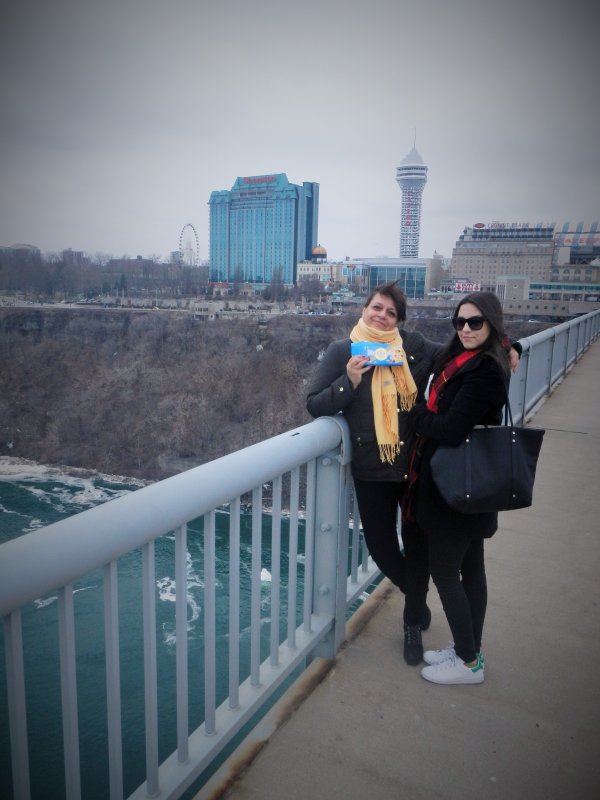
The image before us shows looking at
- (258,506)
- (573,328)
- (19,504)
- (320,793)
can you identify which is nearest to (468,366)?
(258,506)

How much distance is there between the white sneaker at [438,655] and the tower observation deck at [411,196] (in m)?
167

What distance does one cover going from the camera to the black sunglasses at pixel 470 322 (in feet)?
6.63

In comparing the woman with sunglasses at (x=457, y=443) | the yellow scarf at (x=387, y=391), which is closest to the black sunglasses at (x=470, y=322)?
the woman with sunglasses at (x=457, y=443)

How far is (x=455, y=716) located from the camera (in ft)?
6.68

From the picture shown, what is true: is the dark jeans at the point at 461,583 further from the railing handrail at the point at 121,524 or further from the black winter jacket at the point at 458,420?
the railing handrail at the point at 121,524

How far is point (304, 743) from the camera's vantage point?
187 centimetres

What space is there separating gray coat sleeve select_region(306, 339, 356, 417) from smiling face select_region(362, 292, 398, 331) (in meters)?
0.12

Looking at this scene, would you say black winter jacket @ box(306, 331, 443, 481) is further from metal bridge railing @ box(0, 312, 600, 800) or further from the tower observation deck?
the tower observation deck

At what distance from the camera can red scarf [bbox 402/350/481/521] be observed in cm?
206

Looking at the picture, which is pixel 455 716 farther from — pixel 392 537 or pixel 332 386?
pixel 332 386

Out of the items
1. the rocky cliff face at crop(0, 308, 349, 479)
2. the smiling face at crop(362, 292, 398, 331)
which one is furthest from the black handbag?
the rocky cliff face at crop(0, 308, 349, 479)

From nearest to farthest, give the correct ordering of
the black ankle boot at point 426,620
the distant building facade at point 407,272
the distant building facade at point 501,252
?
the black ankle boot at point 426,620
the distant building facade at point 407,272
the distant building facade at point 501,252

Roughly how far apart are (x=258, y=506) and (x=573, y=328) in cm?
909

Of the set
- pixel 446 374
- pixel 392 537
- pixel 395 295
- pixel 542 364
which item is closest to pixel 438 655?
pixel 392 537
